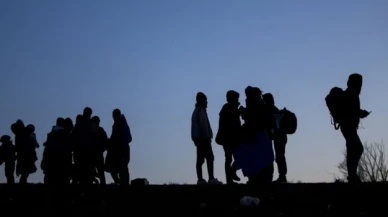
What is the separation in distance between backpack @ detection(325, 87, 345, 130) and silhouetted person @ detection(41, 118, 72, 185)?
5502 millimetres

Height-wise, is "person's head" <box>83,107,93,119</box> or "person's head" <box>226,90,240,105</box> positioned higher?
"person's head" <box>83,107,93,119</box>

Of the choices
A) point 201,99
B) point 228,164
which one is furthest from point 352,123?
point 201,99

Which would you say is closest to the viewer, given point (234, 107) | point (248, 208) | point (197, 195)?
point (248, 208)

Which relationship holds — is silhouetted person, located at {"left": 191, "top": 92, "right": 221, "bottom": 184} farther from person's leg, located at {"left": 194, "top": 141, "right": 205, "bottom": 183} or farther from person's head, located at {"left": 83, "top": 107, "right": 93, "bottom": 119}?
person's head, located at {"left": 83, "top": 107, "right": 93, "bottom": 119}

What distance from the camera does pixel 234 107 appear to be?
12.0 meters

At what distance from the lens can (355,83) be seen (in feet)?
36.8

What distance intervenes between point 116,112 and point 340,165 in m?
44.2

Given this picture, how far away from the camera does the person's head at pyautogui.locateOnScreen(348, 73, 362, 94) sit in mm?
11207

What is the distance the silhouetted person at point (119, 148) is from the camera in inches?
556

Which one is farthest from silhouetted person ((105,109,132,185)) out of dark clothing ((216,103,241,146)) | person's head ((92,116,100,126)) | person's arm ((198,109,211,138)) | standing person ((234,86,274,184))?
standing person ((234,86,274,184))

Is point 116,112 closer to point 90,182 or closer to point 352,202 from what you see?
point 90,182

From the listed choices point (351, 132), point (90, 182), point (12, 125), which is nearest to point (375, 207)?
point (351, 132)

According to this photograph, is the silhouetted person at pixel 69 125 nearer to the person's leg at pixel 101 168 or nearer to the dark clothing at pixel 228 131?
the person's leg at pixel 101 168

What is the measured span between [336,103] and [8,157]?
29.7 ft
